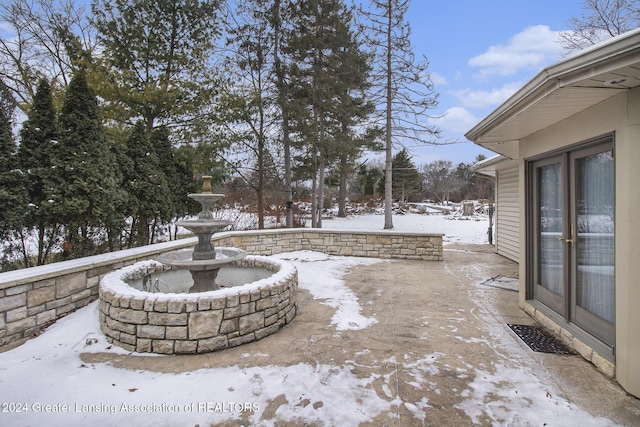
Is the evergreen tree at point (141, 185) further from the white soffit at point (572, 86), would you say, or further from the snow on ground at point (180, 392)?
the white soffit at point (572, 86)

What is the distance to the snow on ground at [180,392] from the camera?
74.2 inches

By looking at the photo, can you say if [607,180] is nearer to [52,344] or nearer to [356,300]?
[356,300]

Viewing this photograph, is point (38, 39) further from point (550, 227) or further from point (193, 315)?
point (550, 227)

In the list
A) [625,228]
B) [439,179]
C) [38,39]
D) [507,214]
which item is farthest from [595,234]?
[439,179]

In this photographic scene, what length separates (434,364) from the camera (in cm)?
251

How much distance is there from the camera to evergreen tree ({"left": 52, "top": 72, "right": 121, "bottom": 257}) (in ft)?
12.0

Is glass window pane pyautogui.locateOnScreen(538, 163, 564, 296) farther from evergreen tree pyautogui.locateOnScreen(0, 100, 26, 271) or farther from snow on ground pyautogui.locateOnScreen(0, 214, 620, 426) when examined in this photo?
evergreen tree pyautogui.locateOnScreen(0, 100, 26, 271)

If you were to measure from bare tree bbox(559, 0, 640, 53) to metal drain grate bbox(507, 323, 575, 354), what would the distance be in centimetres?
1163

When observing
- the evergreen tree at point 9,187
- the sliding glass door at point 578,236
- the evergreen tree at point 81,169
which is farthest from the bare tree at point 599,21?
the evergreen tree at point 9,187

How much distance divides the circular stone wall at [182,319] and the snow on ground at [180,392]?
0.23 meters

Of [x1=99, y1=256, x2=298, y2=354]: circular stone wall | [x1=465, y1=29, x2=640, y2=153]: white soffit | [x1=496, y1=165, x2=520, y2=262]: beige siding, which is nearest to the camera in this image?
[x1=465, y1=29, x2=640, y2=153]: white soffit

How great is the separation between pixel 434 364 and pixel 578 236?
1760 mm

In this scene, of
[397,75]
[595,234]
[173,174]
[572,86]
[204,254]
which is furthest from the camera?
[397,75]

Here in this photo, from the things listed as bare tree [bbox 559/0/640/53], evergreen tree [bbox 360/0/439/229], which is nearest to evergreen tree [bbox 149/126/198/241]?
evergreen tree [bbox 360/0/439/229]
